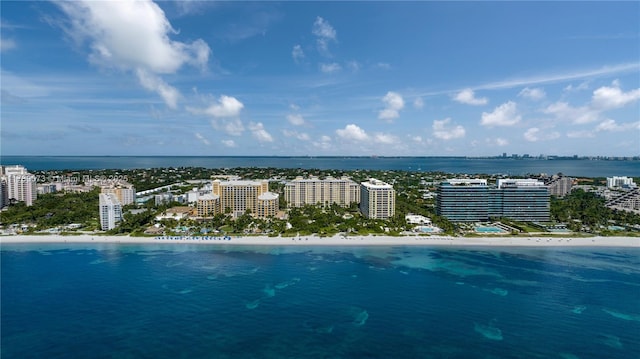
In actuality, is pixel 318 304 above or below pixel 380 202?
below

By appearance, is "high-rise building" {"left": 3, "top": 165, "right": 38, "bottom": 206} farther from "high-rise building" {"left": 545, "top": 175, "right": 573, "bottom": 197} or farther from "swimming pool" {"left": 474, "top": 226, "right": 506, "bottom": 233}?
"high-rise building" {"left": 545, "top": 175, "right": 573, "bottom": 197}

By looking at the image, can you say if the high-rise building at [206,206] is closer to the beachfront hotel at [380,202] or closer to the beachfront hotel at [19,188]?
the beachfront hotel at [380,202]

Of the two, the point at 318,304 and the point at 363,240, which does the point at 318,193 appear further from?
the point at 318,304

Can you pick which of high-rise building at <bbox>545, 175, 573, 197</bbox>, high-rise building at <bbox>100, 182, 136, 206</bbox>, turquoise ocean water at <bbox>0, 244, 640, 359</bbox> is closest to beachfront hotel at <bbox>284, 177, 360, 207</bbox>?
high-rise building at <bbox>100, 182, 136, 206</bbox>

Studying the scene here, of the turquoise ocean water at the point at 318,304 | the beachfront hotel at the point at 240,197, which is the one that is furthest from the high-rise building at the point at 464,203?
the beachfront hotel at the point at 240,197

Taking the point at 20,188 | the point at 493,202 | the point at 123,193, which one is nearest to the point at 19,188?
the point at 20,188

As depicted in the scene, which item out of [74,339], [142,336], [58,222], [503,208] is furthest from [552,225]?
[58,222]
